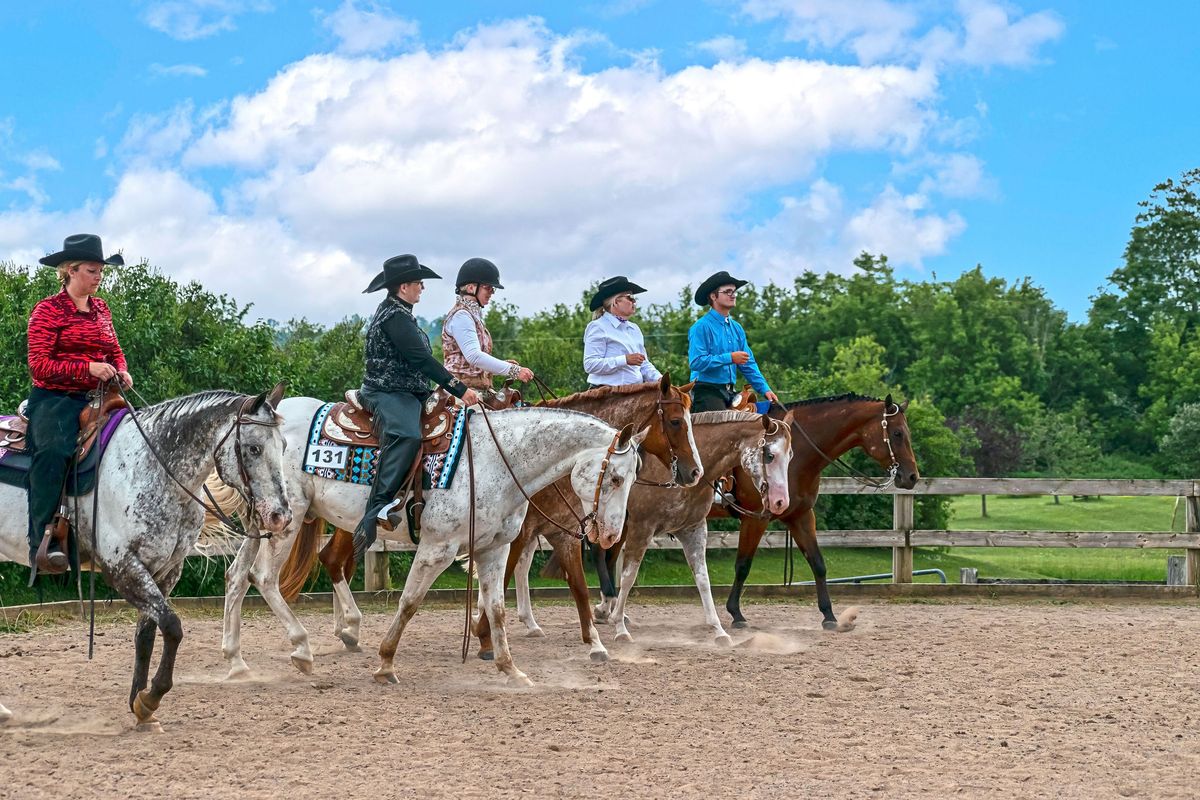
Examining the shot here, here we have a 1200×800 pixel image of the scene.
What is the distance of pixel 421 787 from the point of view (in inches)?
208

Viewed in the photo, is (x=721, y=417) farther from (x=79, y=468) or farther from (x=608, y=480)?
(x=79, y=468)

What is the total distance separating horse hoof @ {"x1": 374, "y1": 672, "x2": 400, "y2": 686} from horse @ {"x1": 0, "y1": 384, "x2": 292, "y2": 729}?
64.1 inches

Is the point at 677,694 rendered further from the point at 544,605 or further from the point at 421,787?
the point at 544,605

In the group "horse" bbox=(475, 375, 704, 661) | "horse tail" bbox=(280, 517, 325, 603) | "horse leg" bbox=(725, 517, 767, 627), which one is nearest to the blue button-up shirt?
"horse leg" bbox=(725, 517, 767, 627)

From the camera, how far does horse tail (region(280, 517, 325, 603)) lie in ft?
28.7

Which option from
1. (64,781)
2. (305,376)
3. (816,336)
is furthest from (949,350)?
(64,781)

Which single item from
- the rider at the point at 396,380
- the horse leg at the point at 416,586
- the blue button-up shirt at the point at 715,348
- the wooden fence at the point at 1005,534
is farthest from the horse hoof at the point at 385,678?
the wooden fence at the point at 1005,534

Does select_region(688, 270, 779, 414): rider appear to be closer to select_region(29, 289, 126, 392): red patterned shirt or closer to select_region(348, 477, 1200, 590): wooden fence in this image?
select_region(348, 477, 1200, 590): wooden fence

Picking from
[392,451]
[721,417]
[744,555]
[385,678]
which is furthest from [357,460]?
[744,555]

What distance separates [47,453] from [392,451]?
1978 mm

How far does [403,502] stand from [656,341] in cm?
4655

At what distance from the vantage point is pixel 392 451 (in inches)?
295

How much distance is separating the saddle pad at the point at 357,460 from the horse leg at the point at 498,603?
0.60m

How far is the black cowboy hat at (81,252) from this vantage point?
253 inches
